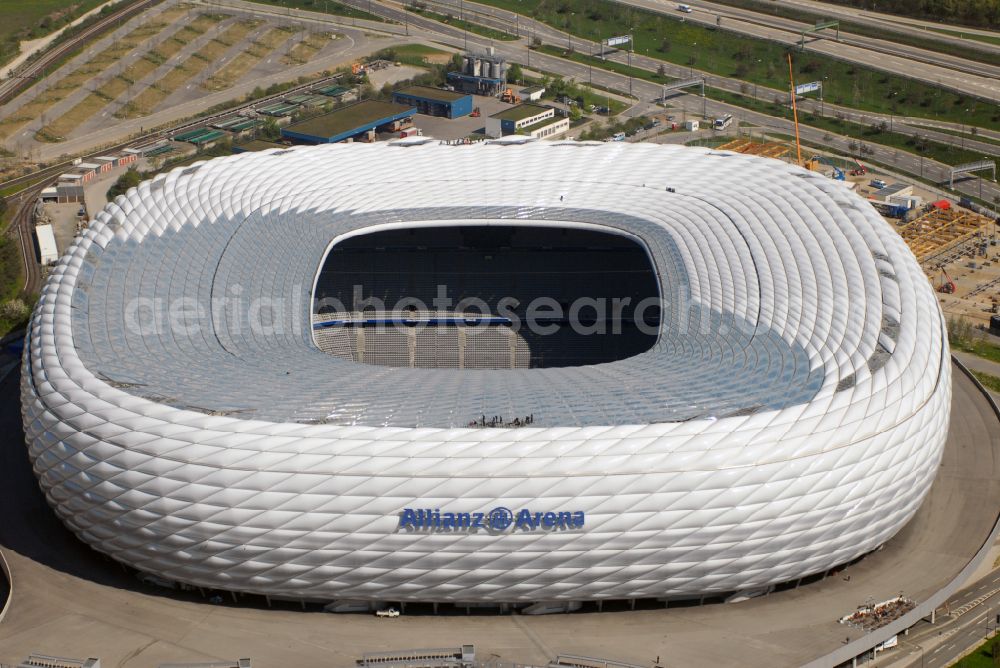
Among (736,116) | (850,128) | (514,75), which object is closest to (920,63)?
(850,128)

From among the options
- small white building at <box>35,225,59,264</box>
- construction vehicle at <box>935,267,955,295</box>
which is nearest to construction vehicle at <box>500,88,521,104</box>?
small white building at <box>35,225,59,264</box>

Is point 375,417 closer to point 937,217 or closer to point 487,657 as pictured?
point 487,657

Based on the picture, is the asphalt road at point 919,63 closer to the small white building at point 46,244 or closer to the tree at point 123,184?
the tree at point 123,184

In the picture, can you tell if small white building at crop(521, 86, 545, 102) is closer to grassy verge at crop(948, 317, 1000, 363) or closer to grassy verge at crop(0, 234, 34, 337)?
grassy verge at crop(0, 234, 34, 337)

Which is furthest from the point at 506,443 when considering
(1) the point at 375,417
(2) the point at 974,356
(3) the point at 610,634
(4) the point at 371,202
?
(2) the point at 974,356

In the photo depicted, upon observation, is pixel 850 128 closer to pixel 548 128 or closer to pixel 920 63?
pixel 920 63
